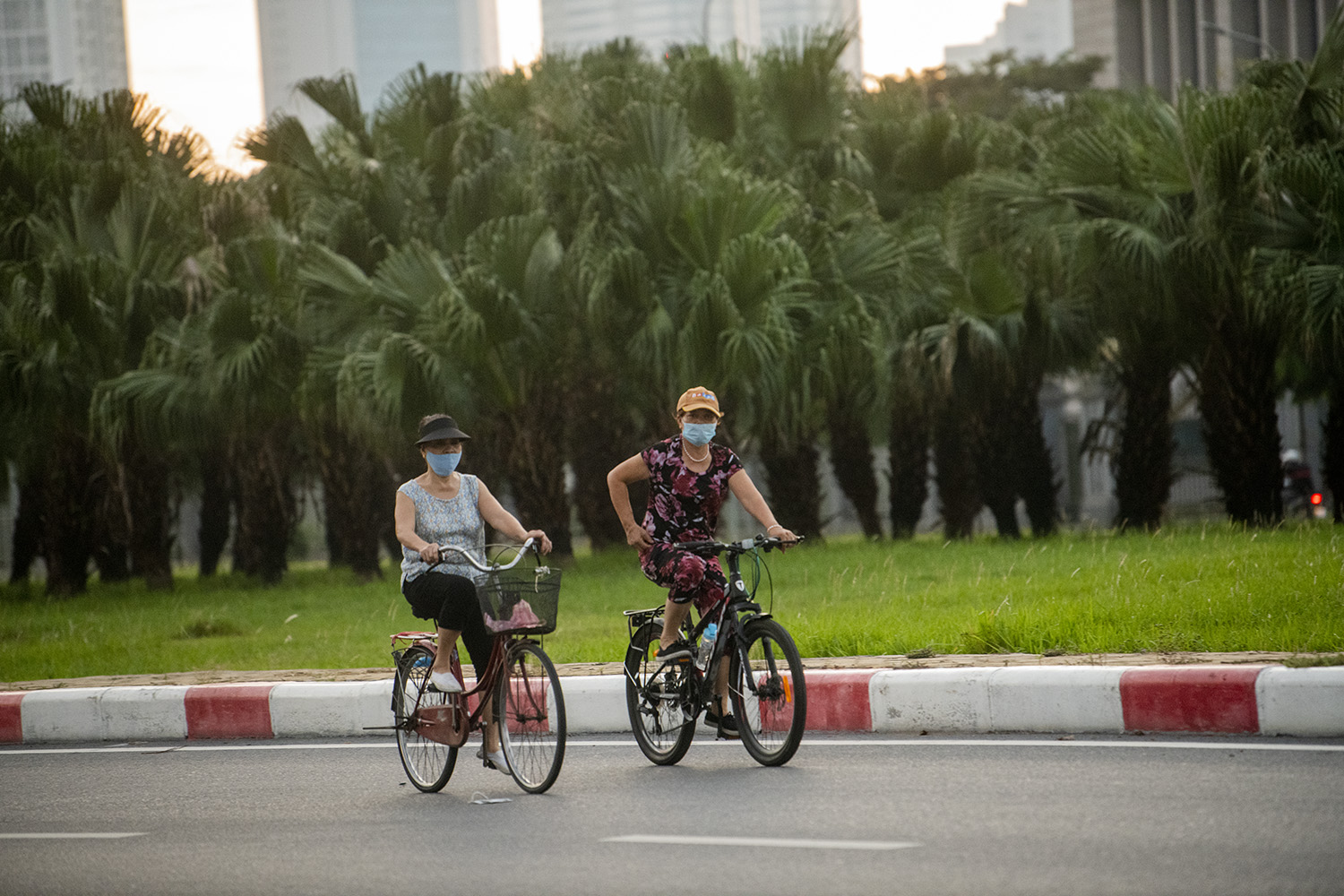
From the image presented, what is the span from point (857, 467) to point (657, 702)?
752 inches

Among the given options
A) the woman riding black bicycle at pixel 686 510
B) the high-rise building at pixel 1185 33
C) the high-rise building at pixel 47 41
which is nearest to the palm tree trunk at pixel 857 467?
the woman riding black bicycle at pixel 686 510

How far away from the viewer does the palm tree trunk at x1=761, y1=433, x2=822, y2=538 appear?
2336cm

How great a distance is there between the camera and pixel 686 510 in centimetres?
828

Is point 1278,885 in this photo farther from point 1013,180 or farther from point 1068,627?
point 1013,180

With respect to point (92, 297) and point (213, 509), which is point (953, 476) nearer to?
point (92, 297)

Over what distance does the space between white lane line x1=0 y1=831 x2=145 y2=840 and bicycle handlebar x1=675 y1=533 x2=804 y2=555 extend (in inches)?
109

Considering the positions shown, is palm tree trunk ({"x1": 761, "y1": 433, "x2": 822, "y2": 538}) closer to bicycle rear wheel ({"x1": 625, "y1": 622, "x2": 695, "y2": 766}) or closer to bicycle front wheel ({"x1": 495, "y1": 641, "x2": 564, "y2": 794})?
bicycle rear wheel ({"x1": 625, "y1": 622, "x2": 695, "y2": 766})

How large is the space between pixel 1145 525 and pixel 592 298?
23.7ft

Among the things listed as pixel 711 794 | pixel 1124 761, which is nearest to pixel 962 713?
pixel 1124 761

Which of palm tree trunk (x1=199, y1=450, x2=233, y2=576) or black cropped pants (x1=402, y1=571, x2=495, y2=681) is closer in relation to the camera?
black cropped pants (x1=402, y1=571, x2=495, y2=681)

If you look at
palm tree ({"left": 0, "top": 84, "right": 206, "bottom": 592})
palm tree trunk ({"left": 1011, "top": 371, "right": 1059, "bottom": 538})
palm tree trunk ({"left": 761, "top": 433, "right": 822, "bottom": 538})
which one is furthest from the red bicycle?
palm tree trunk ({"left": 1011, "top": 371, "right": 1059, "bottom": 538})

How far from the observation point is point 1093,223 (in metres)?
19.6

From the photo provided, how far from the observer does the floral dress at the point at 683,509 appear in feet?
26.8

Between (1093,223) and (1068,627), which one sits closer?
(1068,627)
